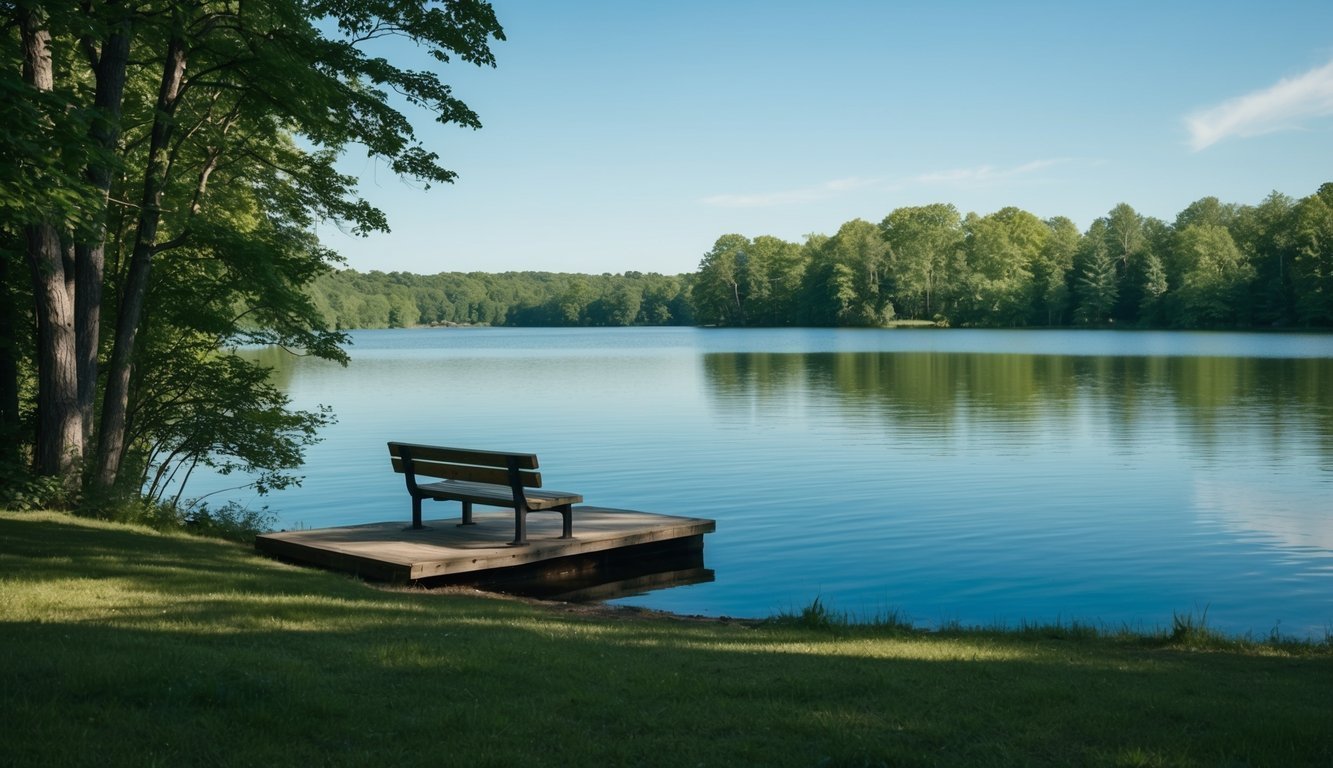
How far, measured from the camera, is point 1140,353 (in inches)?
2344

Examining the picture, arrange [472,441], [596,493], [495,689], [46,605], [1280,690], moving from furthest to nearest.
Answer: [472,441]
[596,493]
[46,605]
[1280,690]
[495,689]

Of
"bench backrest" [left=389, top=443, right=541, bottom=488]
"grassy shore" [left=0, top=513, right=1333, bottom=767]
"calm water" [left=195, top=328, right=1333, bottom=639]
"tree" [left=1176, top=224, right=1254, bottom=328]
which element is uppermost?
"tree" [left=1176, top=224, right=1254, bottom=328]

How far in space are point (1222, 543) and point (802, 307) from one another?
119 m

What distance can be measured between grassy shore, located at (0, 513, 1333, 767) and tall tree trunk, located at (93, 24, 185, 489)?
521 cm

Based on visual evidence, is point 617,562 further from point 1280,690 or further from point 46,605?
point 1280,690

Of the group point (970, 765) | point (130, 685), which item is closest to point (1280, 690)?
point (970, 765)

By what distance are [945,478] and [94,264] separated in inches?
569

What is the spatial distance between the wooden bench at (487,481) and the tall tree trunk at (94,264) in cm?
384

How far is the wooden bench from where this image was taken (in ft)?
37.1

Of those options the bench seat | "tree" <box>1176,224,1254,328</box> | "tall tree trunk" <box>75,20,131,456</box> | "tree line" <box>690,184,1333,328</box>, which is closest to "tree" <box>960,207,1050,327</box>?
"tree line" <box>690,184,1333,328</box>

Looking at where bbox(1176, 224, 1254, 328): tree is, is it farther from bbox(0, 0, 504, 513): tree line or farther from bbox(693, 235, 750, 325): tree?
bbox(0, 0, 504, 513): tree line

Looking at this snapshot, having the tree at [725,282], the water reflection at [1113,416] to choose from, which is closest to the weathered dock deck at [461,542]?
the water reflection at [1113,416]

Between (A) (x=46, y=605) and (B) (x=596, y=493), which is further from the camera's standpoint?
(B) (x=596, y=493)

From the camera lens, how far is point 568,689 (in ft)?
18.3
